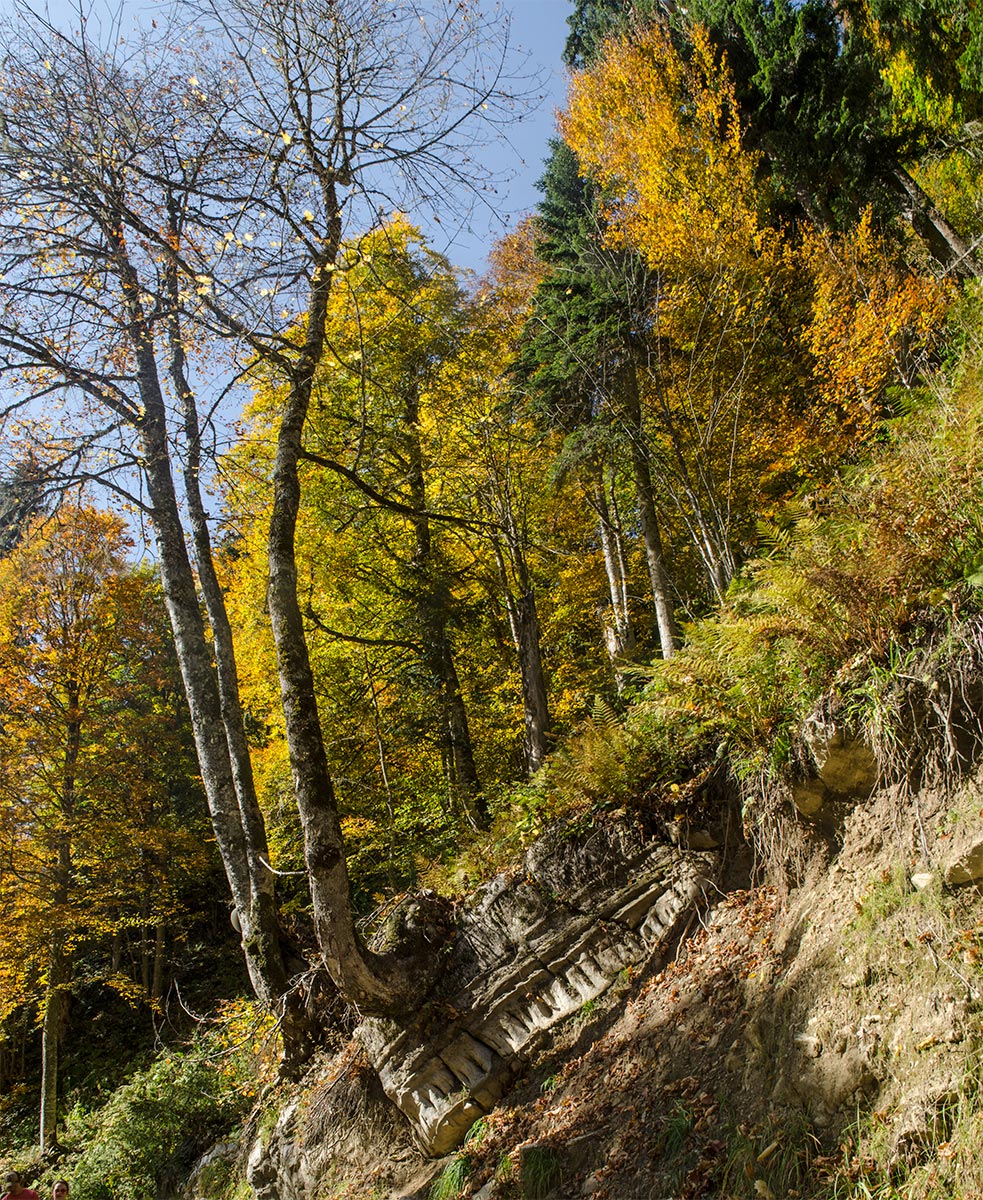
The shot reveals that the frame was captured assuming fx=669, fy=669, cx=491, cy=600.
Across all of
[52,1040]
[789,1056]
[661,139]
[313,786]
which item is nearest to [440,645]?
[313,786]

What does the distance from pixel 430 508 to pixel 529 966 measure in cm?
613

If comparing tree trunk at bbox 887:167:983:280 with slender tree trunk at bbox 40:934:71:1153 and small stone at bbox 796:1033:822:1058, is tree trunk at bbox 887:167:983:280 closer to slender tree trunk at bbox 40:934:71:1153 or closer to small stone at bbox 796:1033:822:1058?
small stone at bbox 796:1033:822:1058

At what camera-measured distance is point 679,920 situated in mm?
4434

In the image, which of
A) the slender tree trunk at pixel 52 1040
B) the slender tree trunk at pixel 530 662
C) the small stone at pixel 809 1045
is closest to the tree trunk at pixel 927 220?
the slender tree trunk at pixel 530 662

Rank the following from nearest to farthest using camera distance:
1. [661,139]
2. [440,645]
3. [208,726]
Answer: [208,726]
[440,645]
[661,139]

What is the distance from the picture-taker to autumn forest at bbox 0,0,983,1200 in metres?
4.80

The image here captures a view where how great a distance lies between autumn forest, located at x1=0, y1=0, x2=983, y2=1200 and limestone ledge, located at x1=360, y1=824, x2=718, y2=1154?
334 mm

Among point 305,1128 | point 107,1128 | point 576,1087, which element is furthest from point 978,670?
point 107,1128

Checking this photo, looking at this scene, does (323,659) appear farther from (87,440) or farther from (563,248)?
(563,248)

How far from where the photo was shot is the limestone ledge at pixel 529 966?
4504mm

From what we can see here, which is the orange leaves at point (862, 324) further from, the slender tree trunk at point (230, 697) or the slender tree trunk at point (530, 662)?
the slender tree trunk at point (230, 697)

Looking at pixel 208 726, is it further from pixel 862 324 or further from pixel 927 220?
pixel 927 220

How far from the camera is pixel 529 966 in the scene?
15.9 ft

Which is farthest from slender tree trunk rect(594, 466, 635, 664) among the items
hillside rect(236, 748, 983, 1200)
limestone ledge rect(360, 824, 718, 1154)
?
hillside rect(236, 748, 983, 1200)
